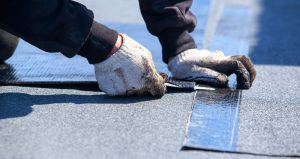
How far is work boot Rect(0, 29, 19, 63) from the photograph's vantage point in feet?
7.25

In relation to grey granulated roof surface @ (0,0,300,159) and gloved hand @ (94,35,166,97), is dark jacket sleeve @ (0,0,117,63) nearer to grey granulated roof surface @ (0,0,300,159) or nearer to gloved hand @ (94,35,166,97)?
gloved hand @ (94,35,166,97)

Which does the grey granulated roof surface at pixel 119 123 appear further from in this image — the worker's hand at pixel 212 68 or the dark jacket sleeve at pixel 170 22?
the dark jacket sleeve at pixel 170 22

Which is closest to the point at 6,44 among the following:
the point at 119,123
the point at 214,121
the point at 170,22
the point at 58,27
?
the point at 58,27

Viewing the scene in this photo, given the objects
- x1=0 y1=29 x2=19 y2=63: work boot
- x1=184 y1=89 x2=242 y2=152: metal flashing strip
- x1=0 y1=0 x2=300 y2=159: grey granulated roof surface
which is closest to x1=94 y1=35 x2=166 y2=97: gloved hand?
x1=0 y1=0 x2=300 y2=159: grey granulated roof surface

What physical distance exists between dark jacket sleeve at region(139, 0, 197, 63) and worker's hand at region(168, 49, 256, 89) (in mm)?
36

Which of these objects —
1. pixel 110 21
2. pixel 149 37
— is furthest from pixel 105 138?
pixel 110 21

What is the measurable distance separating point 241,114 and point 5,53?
0.92 metres

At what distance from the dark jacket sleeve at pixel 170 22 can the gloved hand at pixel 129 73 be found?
19 centimetres

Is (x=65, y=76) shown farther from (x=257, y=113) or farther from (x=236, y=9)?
(x=236, y=9)

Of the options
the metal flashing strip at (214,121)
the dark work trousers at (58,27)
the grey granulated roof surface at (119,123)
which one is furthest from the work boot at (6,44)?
the metal flashing strip at (214,121)

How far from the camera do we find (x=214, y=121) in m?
1.76

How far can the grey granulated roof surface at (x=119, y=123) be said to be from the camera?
1518 mm

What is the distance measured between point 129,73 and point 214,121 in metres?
0.31

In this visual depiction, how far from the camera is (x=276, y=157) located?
152cm
